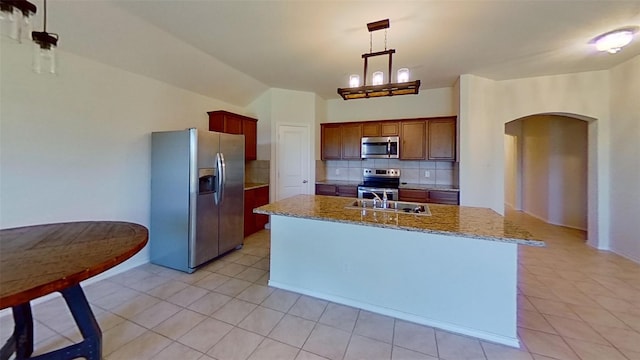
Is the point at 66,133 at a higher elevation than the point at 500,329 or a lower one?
higher

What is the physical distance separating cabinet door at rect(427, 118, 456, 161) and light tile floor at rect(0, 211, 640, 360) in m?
2.11

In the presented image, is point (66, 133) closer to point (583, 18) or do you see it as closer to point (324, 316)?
point (324, 316)

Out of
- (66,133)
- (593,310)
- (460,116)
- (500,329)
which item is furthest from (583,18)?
(66,133)

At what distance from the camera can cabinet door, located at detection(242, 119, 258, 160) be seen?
475 cm

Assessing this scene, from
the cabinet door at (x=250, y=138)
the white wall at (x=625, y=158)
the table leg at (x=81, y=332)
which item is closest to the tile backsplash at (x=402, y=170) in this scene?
the cabinet door at (x=250, y=138)

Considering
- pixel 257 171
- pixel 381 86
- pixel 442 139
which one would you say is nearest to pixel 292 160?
pixel 257 171

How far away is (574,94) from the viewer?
396cm

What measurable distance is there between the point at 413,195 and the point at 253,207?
9.15 ft

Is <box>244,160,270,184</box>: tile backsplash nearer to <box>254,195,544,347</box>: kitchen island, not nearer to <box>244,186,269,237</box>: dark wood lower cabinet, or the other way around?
<box>244,186,269,237</box>: dark wood lower cabinet

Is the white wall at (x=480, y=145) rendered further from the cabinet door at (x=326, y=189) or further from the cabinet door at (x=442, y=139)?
the cabinet door at (x=326, y=189)

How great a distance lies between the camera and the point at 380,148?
16.0ft

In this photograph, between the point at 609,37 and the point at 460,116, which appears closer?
the point at 609,37

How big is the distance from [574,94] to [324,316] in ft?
16.1

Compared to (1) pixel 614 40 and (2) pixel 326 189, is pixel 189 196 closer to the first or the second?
(2) pixel 326 189
